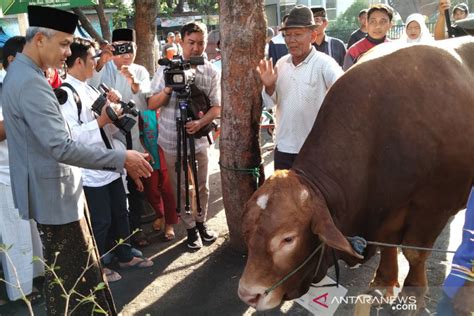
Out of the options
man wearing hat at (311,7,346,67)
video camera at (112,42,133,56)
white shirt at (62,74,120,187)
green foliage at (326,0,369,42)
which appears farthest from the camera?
green foliage at (326,0,369,42)

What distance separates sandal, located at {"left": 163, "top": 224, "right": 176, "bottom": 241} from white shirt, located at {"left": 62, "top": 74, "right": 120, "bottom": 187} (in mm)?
1188

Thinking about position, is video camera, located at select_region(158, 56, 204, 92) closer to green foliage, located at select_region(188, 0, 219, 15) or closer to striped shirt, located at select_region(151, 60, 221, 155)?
striped shirt, located at select_region(151, 60, 221, 155)

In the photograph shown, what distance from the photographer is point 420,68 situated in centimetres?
304

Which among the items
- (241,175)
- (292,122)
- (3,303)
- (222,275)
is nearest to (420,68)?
(292,122)

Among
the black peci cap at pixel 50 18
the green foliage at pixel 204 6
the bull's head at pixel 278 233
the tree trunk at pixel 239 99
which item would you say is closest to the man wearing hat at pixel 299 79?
the tree trunk at pixel 239 99

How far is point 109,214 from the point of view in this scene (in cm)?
389

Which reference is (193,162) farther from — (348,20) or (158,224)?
(348,20)

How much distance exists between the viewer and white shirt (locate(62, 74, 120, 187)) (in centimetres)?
335

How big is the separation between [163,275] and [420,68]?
2.81 m

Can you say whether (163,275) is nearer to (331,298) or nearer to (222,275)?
(222,275)

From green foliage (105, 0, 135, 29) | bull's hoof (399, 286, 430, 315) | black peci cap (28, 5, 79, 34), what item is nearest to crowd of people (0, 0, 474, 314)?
black peci cap (28, 5, 79, 34)

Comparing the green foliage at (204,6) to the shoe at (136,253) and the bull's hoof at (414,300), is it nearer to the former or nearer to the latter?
the shoe at (136,253)

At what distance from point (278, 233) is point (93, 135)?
1.76 metres

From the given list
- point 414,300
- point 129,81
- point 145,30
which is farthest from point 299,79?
point 145,30
